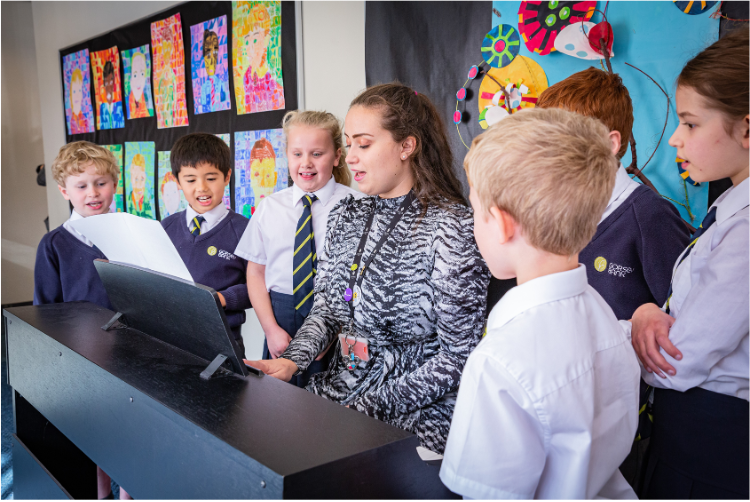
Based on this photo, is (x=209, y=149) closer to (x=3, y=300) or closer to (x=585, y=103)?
(x=585, y=103)

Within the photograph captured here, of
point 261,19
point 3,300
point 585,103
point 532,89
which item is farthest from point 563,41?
point 3,300

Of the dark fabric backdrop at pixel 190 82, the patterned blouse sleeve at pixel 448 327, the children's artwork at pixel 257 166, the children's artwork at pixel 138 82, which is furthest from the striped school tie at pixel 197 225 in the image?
the children's artwork at pixel 138 82

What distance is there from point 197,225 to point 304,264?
1.90ft

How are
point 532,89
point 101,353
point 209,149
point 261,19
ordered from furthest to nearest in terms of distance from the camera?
1. point 261,19
2. point 209,149
3. point 532,89
4. point 101,353

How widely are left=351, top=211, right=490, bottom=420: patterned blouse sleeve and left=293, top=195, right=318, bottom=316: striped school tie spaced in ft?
2.63

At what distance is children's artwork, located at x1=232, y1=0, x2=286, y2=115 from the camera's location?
323cm

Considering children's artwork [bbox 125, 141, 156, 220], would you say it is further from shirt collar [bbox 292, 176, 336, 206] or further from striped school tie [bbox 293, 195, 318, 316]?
striped school tie [bbox 293, 195, 318, 316]

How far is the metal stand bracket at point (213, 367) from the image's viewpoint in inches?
42.5

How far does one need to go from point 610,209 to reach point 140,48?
4268 millimetres

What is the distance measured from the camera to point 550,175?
0.83 metres

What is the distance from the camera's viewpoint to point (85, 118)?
5.29 m

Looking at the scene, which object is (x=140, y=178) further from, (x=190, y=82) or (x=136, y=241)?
(x=136, y=241)

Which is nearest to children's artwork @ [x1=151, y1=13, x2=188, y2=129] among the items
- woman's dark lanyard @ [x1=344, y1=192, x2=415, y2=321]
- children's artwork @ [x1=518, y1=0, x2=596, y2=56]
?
children's artwork @ [x1=518, y1=0, x2=596, y2=56]

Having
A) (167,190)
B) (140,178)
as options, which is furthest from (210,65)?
(140,178)
